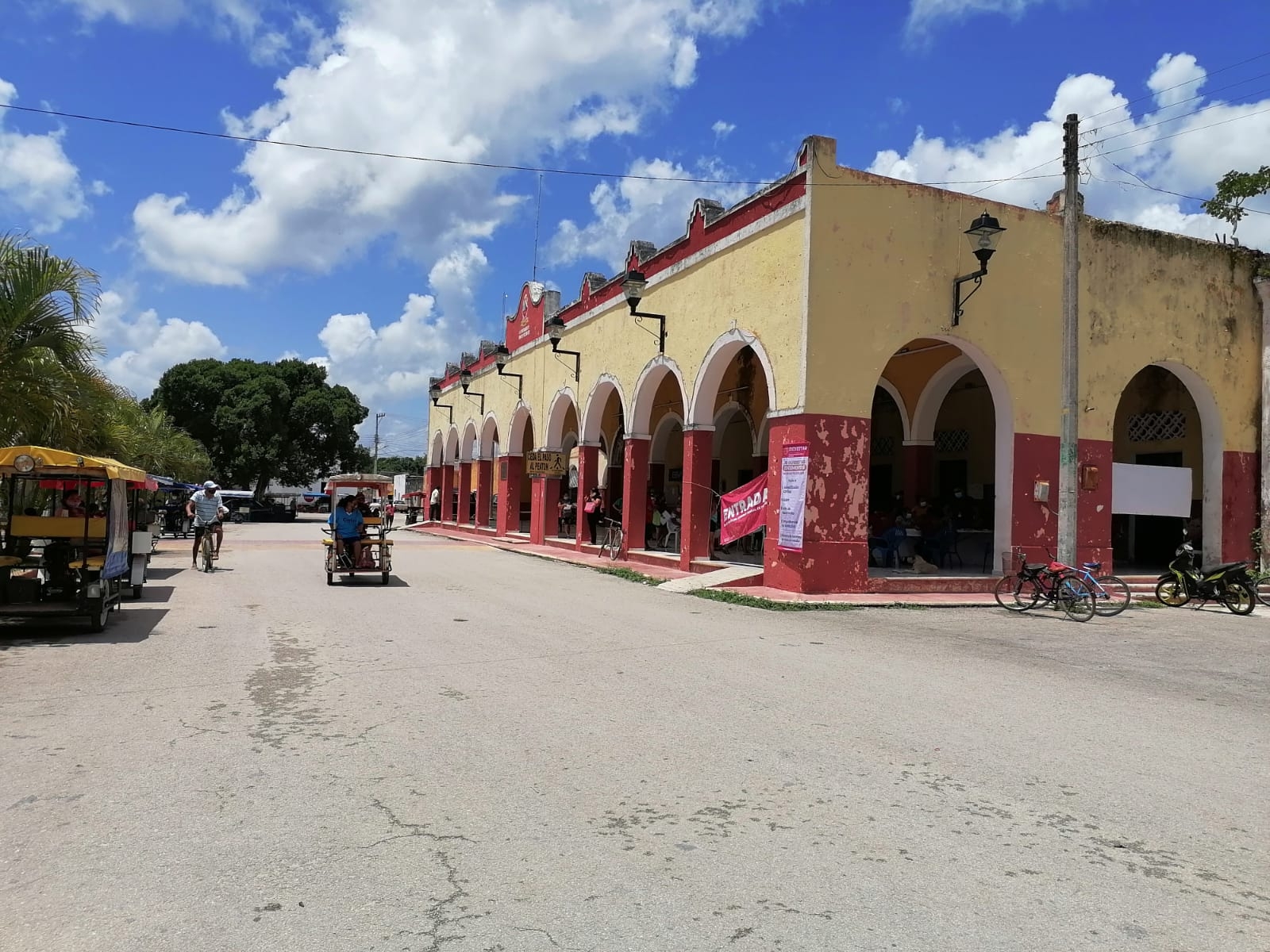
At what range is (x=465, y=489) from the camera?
38.3 meters

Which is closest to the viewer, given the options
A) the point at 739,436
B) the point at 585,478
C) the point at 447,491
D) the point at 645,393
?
the point at 645,393

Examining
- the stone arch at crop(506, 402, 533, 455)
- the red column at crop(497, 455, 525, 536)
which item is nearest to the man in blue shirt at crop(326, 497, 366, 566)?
the stone arch at crop(506, 402, 533, 455)

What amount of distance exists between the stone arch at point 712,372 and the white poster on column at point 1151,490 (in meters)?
6.76

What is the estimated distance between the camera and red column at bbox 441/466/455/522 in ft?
136

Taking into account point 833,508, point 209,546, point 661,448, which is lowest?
point 209,546

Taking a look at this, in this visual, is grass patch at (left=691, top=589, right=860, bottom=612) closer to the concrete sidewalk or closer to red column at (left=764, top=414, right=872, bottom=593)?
the concrete sidewalk

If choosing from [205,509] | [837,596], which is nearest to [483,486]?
[205,509]

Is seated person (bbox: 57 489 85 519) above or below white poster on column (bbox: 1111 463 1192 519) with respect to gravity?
below

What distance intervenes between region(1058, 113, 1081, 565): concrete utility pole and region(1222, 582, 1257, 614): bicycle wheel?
2476 millimetres

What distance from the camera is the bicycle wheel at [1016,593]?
1373 centimetres

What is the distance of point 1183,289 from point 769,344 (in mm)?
8588

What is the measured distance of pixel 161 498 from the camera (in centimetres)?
3159

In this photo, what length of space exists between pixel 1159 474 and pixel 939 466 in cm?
516

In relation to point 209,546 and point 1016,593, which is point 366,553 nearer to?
point 209,546
